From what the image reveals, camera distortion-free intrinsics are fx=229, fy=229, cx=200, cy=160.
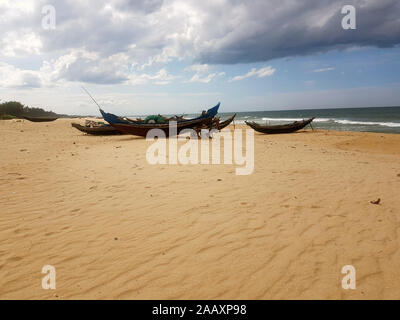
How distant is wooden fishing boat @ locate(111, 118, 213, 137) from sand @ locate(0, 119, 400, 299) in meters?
10.1

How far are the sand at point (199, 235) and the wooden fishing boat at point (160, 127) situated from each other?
10139 millimetres

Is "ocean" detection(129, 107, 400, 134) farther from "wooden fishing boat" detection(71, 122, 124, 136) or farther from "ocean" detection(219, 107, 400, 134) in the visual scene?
"wooden fishing boat" detection(71, 122, 124, 136)

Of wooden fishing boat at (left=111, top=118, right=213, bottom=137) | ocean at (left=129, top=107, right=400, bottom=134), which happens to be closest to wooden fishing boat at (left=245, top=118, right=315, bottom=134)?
ocean at (left=129, top=107, right=400, bottom=134)

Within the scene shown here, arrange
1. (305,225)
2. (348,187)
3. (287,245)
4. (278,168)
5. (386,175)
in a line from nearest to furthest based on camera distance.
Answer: (287,245), (305,225), (348,187), (386,175), (278,168)

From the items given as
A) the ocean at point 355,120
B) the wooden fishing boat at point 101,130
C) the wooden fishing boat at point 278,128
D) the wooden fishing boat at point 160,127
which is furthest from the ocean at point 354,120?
the wooden fishing boat at point 278,128

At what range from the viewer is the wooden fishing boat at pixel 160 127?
1681cm

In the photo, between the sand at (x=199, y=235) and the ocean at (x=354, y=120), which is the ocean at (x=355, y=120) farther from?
the sand at (x=199, y=235)

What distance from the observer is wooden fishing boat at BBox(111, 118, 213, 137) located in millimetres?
16812

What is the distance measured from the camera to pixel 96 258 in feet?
10.6
